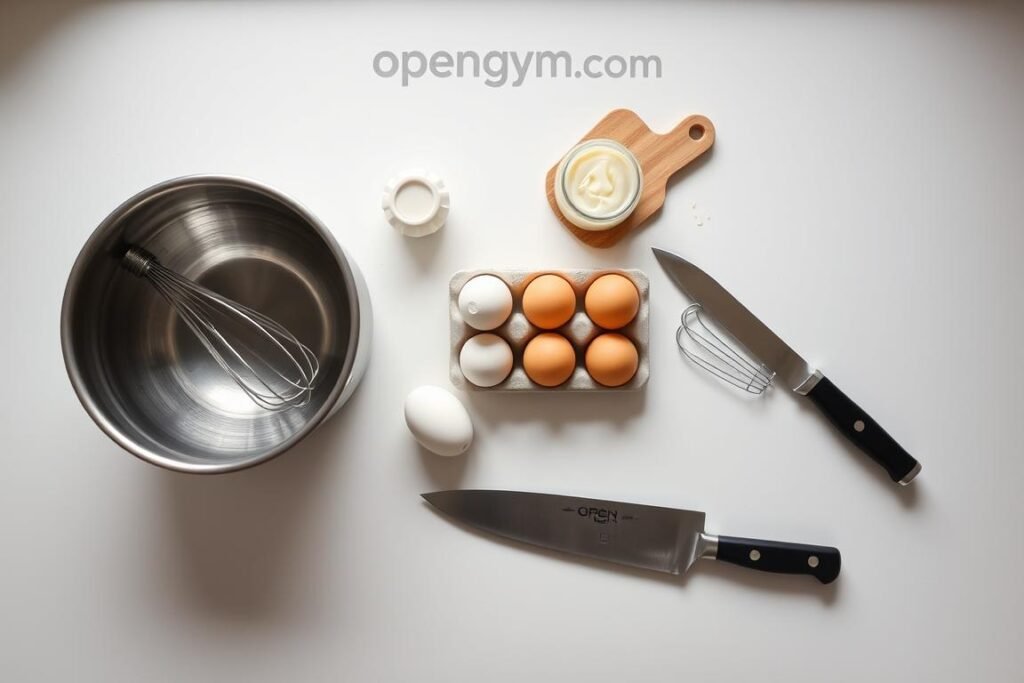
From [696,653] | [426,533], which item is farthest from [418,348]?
[696,653]

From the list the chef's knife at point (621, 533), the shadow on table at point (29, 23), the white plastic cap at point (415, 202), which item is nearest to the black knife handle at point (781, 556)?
the chef's knife at point (621, 533)

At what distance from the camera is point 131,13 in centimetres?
76

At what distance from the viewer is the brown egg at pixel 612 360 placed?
687mm

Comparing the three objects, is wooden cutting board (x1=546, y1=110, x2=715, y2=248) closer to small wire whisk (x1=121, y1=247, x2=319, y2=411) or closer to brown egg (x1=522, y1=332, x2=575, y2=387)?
brown egg (x1=522, y1=332, x2=575, y2=387)

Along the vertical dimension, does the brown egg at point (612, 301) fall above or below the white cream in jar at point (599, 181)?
below

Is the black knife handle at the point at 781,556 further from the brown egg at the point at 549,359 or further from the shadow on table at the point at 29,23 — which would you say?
the shadow on table at the point at 29,23

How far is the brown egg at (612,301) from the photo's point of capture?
676mm

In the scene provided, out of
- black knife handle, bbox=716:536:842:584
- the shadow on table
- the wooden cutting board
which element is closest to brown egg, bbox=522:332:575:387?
the wooden cutting board

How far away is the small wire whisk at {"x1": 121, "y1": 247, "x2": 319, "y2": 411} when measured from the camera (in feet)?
2.27

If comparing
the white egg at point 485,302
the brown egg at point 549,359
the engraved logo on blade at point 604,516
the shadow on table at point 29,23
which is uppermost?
the shadow on table at point 29,23

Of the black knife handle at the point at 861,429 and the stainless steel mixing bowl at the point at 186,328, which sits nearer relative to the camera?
the stainless steel mixing bowl at the point at 186,328

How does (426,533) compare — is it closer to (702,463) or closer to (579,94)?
(702,463)

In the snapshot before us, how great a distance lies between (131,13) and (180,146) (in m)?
0.15

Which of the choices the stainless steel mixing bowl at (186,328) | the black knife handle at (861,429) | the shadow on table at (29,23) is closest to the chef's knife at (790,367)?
the black knife handle at (861,429)
